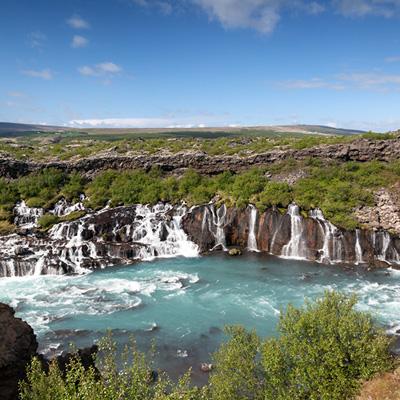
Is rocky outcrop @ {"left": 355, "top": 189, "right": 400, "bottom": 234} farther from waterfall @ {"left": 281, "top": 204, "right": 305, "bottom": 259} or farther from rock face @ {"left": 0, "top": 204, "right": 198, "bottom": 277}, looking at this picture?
rock face @ {"left": 0, "top": 204, "right": 198, "bottom": 277}

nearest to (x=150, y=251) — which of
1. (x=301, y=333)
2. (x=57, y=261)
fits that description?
(x=57, y=261)

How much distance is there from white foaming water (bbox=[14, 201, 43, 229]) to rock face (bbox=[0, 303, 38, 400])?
40.9m

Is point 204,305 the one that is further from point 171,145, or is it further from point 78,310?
point 171,145

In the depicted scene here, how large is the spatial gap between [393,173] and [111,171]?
49.2 metres

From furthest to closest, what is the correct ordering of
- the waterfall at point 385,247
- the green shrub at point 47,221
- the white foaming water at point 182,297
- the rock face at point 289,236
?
the green shrub at point 47,221, the rock face at point 289,236, the waterfall at point 385,247, the white foaming water at point 182,297

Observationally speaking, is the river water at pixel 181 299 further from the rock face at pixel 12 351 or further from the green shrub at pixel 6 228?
the green shrub at pixel 6 228

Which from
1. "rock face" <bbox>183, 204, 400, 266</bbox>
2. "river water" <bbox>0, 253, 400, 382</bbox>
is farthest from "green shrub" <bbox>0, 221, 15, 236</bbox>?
"rock face" <bbox>183, 204, 400, 266</bbox>

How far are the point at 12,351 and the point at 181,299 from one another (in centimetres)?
2218

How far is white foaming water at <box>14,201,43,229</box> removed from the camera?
6052 centimetres

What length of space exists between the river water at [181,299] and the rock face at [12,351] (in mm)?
10565

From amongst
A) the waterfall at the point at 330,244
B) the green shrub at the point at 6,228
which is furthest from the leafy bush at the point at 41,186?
the waterfall at the point at 330,244

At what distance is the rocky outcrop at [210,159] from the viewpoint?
219 ft

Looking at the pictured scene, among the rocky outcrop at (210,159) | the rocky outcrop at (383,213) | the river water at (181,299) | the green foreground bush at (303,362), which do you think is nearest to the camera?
the green foreground bush at (303,362)

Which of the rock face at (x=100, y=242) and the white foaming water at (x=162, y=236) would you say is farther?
the white foaming water at (x=162, y=236)
